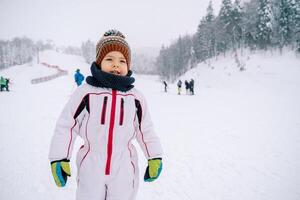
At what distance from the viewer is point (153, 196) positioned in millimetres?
4055

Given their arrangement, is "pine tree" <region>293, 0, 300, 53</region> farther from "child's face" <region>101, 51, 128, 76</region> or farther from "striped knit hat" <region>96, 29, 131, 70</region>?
"child's face" <region>101, 51, 128, 76</region>

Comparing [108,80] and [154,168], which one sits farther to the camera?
[154,168]

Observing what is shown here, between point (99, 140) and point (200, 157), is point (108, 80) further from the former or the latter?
point (200, 157)

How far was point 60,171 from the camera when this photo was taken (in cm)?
207

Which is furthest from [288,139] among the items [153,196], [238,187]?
[153,196]

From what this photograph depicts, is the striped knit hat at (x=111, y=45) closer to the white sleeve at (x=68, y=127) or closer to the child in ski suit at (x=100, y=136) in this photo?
the child in ski suit at (x=100, y=136)

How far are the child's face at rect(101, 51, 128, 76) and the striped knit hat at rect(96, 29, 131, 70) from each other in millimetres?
47

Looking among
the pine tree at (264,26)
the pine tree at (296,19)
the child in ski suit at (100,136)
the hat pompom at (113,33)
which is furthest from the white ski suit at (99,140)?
the pine tree at (264,26)

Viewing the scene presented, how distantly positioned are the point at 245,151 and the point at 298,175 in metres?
1.57

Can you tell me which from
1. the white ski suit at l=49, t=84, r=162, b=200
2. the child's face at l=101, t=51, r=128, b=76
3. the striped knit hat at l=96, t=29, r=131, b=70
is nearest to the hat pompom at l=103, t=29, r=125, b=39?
the striped knit hat at l=96, t=29, r=131, b=70

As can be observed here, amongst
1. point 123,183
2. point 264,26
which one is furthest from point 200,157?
point 264,26

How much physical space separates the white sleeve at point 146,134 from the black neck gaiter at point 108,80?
286 millimetres

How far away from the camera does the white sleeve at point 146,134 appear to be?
2.42 m

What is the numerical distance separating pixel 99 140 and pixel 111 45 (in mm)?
967
